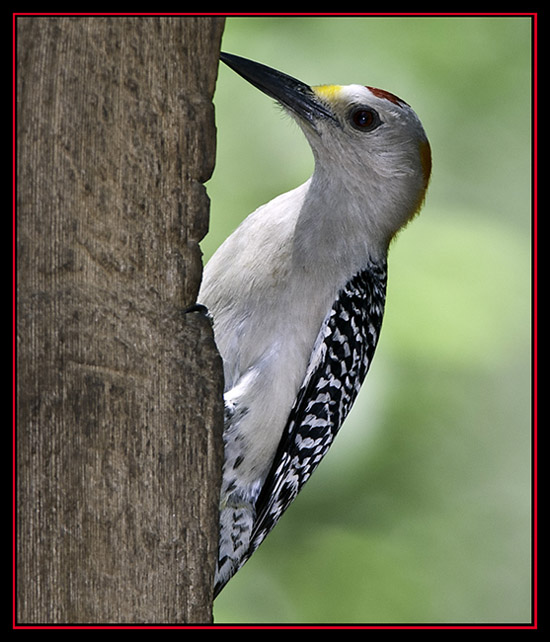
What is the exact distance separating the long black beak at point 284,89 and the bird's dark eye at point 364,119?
0.35ft

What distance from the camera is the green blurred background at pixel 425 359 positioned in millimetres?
5016

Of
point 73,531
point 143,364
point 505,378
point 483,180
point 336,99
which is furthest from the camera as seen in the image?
point 483,180

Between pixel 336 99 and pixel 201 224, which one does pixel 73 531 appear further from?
pixel 336 99

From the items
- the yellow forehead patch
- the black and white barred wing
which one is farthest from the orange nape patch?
the black and white barred wing

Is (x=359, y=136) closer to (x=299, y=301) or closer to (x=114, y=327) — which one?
(x=299, y=301)

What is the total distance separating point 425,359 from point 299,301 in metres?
1.86

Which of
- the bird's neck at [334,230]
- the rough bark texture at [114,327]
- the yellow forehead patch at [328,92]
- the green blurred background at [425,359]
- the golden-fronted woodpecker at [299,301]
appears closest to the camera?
the rough bark texture at [114,327]

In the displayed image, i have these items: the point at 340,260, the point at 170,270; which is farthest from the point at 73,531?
the point at 340,260

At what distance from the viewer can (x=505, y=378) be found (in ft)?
17.7

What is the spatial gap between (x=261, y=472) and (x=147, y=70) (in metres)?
1.60

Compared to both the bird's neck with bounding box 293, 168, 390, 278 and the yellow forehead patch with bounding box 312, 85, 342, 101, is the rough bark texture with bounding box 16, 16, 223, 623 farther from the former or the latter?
the yellow forehead patch with bounding box 312, 85, 342, 101

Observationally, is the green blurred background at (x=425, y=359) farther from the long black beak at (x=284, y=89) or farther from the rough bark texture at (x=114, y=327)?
the rough bark texture at (x=114, y=327)

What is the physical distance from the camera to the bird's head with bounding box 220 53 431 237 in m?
3.49

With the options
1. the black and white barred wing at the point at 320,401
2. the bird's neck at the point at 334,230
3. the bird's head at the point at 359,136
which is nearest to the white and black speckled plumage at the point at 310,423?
the black and white barred wing at the point at 320,401
